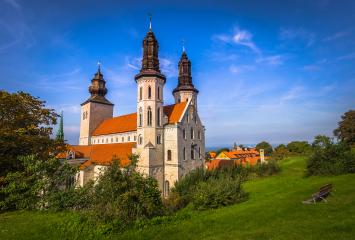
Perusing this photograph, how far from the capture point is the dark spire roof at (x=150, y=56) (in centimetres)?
3147

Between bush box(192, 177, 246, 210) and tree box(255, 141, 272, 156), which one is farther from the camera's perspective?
tree box(255, 141, 272, 156)

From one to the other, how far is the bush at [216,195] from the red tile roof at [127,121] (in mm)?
16595

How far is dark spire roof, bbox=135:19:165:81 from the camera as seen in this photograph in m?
31.5

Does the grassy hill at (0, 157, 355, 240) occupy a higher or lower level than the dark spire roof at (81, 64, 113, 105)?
lower

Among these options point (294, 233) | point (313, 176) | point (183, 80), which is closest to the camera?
point (294, 233)

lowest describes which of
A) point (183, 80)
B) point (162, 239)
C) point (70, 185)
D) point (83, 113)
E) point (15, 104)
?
point (162, 239)

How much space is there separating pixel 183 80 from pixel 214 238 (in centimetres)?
3493

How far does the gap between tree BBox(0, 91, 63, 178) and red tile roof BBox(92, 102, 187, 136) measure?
16642 millimetres

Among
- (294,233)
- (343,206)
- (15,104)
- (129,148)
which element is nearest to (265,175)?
(129,148)

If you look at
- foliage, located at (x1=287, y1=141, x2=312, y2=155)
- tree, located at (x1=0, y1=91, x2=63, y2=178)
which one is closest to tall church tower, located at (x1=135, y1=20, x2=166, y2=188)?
tree, located at (x1=0, y1=91, x2=63, y2=178)

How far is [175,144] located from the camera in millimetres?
30141

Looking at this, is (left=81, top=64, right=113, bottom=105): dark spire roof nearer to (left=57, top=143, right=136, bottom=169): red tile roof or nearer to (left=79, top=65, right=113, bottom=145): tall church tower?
(left=79, top=65, right=113, bottom=145): tall church tower

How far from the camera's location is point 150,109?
30.9 metres

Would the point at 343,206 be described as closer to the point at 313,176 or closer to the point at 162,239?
the point at 162,239
